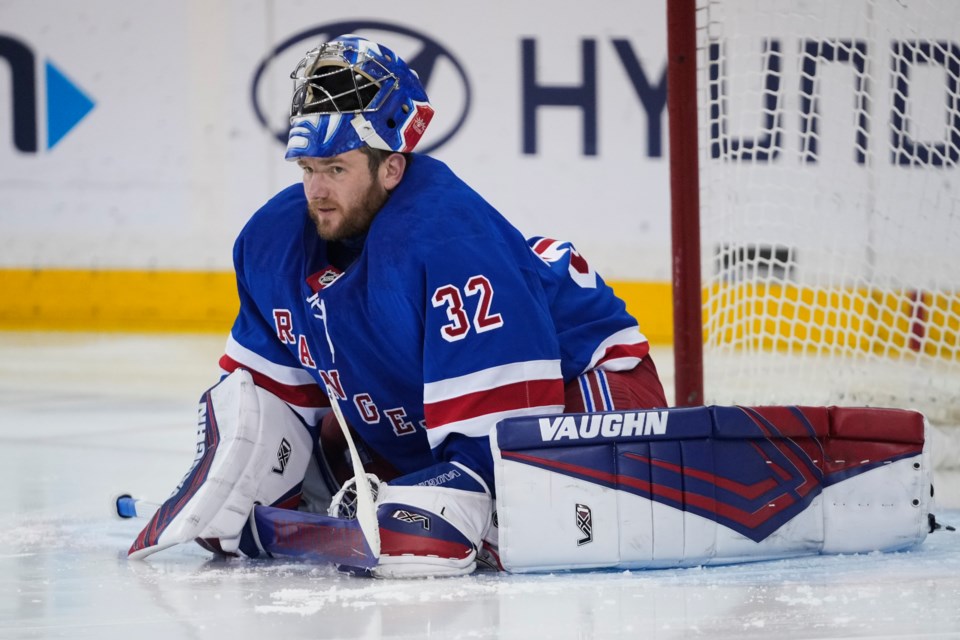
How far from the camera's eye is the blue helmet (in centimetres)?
226

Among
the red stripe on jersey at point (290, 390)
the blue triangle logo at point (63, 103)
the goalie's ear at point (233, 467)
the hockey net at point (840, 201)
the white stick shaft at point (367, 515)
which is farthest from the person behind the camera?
the blue triangle logo at point (63, 103)

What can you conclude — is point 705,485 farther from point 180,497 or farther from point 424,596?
point 180,497

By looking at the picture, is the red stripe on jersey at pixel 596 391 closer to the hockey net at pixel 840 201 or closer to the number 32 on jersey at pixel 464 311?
the number 32 on jersey at pixel 464 311

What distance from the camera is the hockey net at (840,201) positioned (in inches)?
153

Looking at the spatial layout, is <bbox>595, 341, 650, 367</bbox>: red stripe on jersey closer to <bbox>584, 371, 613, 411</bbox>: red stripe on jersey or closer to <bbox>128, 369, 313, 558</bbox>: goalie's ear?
<bbox>584, 371, 613, 411</bbox>: red stripe on jersey

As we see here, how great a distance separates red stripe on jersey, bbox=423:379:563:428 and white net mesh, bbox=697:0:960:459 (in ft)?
4.53

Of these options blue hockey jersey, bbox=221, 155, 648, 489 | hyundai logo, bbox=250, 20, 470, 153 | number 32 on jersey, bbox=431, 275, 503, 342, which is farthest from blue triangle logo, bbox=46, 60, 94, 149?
number 32 on jersey, bbox=431, 275, 503, 342

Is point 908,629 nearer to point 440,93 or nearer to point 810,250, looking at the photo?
point 810,250

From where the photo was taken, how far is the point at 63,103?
6738mm

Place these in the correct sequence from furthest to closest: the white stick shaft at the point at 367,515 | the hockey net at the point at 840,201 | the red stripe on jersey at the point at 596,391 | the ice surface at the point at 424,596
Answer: the hockey net at the point at 840,201 < the red stripe on jersey at the point at 596,391 < the white stick shaft at the point at 367,515 < the ice surface at the point at 424,596

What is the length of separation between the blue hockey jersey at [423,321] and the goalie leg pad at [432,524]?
56mm

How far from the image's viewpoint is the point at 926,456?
224 centimetres

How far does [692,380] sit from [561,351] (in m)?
0.82

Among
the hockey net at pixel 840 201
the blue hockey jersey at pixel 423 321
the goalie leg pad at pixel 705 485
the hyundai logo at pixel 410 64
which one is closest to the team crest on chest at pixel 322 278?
the blue hockey jersey at pixel 423 321
